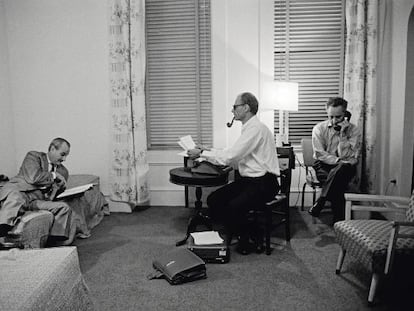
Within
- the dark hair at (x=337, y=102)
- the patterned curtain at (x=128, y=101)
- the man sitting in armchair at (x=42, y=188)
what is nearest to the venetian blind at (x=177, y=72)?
the patterned curtain at (x=128, y=101)

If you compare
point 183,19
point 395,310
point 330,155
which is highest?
point 183,19

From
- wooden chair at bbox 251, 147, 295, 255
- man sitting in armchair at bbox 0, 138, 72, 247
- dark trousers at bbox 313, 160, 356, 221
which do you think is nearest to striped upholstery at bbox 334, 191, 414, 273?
wooden chair at bbox 251, 147, 295, 255

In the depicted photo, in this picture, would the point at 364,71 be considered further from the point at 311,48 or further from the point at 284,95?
the point at 284,95

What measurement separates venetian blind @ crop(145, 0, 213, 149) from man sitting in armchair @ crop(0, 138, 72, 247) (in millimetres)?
1525

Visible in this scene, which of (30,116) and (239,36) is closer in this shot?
(239,36)

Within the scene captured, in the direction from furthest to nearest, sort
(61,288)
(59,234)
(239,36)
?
1. (239,36)
2. (59,234)
3. (61,288)

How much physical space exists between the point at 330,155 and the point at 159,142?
200cm

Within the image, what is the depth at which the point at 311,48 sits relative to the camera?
4.79 meters

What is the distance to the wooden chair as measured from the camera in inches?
139

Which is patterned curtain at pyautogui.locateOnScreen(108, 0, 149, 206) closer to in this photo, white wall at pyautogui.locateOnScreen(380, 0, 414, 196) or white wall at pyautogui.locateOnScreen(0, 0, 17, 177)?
white wall at pyautogui.locateOnScreen(0, 0, 17, 177)

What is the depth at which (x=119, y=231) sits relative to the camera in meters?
4.20

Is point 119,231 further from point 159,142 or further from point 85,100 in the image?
point 85,100

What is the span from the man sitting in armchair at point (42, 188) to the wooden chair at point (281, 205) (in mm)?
1635

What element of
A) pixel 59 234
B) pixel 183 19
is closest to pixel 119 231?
pixel 59 234
